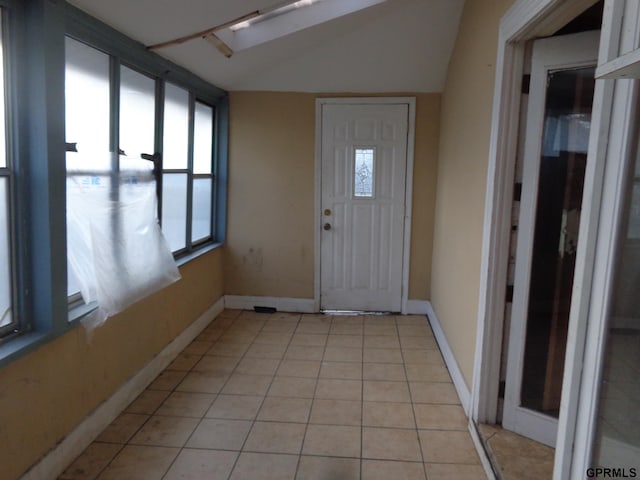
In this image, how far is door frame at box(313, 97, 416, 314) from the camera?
457 cm

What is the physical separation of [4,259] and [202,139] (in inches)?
102

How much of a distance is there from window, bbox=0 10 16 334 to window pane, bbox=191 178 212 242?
220 cm

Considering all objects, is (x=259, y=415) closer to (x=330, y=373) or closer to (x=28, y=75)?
(x=330, y=373)

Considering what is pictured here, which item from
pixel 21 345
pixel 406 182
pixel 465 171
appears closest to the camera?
pixel 21 345

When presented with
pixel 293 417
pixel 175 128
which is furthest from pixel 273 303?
pixel 293 417

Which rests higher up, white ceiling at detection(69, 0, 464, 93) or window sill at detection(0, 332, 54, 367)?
white ceiling at detection(69, 0, 464, 93)

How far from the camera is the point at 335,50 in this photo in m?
4.22

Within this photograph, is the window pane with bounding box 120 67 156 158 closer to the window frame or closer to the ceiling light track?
the ceiling light track

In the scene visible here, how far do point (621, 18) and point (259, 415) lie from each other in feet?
8.27

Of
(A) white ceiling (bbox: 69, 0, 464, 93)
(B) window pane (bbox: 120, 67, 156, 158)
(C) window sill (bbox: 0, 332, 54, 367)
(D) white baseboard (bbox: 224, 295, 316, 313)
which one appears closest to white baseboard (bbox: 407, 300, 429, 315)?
(D) white baseboard (bbox: 224, 295, 316, 313)

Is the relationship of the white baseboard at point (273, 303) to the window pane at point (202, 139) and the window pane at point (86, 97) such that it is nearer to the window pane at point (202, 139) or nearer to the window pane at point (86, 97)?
the window pane at point (202, 139)

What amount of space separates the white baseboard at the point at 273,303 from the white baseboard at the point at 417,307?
0.94 m

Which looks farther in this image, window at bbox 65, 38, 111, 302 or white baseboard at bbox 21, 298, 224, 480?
window at bbox 65, 38, 111, 302

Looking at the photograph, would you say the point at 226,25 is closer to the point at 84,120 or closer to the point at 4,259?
the point at 84,120
